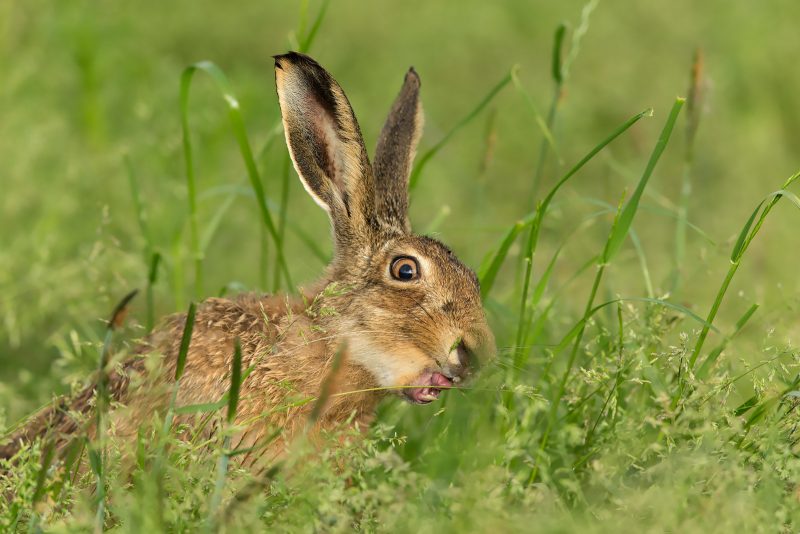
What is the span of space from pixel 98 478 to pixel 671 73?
6217 mm

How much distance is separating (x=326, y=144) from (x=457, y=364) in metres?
1.04

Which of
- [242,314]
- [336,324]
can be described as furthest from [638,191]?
[242,314]

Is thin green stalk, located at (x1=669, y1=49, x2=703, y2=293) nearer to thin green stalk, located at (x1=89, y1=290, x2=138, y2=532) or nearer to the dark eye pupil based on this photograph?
the dark eye pupil

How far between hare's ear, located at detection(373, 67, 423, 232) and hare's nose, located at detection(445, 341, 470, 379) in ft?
2.60

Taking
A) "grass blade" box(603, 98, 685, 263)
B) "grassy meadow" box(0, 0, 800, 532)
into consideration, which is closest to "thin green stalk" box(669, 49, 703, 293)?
"grassy meadow" box(0, 0, 800, 532)

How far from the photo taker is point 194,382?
374 cm

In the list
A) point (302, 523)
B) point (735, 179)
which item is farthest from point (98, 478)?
point (735, 179)

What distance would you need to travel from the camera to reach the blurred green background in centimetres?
528

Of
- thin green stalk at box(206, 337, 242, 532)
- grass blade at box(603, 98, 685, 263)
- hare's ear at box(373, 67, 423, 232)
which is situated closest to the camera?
thin green stalk at box(206, 337, 242, 532)

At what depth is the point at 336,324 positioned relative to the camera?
4000 millimetres

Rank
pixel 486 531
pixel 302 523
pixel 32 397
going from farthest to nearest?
1. pixel 32 397
2. pixel 302 523
3. pixel 486 531

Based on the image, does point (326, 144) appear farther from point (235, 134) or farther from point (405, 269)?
point (405, 269)

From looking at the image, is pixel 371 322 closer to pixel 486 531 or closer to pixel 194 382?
pixel 194 382

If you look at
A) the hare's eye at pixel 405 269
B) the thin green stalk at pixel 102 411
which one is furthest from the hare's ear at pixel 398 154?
the thin green stalk at pixel 102 411
